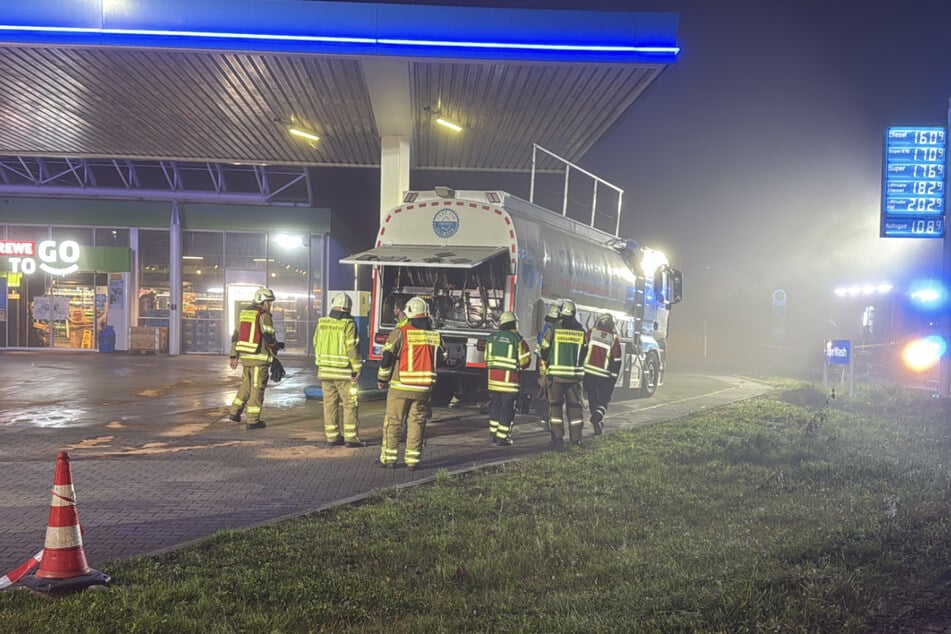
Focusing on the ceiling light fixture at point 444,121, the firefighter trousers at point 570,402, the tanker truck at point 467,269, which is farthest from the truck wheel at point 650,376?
the firefighter trousers at point 570,402

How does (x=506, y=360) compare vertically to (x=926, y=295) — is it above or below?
below

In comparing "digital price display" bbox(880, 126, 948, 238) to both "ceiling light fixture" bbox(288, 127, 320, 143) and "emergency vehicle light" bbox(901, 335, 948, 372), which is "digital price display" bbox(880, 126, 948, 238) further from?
"ceiling light fixture" bbox(288, 127, 320, 143)

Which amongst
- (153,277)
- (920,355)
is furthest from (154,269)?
(920,355)

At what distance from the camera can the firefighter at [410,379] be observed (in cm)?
848

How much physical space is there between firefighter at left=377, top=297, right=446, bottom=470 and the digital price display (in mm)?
12965

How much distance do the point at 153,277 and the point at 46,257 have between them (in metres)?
3.42

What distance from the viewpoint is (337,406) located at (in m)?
9.91

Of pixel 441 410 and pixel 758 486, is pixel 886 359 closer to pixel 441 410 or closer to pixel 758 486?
pixel 441 410

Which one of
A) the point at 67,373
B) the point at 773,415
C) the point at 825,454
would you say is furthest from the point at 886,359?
the point at 67,373

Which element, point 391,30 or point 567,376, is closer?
point 567,376

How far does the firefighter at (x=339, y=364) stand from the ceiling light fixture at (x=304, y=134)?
766 centimetres

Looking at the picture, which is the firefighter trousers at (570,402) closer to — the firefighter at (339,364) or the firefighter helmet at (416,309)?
the firefighter helmet at (416,309)

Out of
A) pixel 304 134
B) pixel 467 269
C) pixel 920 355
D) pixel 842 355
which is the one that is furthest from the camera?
pixel 920 355

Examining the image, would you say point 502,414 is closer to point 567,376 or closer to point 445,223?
point 567,376
